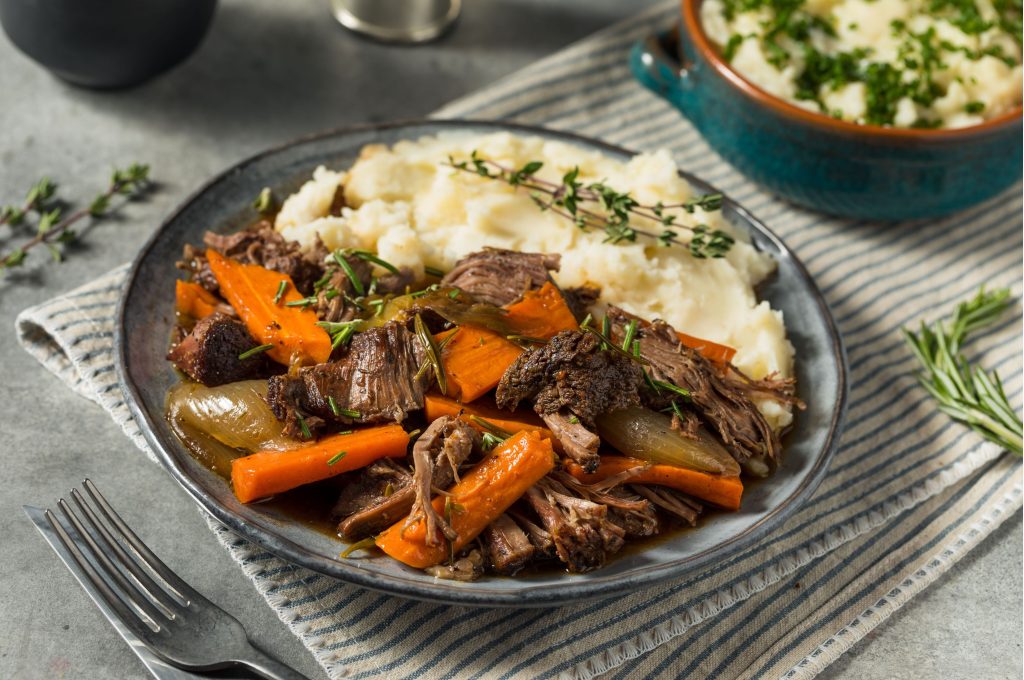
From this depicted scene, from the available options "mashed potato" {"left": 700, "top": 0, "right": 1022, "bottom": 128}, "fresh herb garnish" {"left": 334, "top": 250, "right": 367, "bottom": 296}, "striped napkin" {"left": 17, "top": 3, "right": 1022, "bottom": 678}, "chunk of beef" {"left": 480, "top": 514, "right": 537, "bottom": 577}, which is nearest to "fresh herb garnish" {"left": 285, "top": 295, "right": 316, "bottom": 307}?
"fresh herb garnish" {"left": 334, "top": 250, "right": 367, "bottom": 296}

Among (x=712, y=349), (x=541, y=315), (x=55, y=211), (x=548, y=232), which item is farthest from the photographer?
(x=55, y=211)

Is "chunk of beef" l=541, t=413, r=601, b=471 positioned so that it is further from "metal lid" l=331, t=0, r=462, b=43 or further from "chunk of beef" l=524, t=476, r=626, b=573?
"metal lid" l=331, t=0, r=462, b=43

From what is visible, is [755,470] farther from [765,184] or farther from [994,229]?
[994,229]

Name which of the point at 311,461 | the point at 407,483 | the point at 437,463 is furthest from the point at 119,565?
the point at 437,463

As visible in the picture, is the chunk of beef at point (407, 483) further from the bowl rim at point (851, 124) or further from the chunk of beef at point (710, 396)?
the bowl rim at point (851, 124)

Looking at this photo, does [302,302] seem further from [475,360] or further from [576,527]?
[576,527]

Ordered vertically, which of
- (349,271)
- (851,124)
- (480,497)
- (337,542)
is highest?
(851,124)

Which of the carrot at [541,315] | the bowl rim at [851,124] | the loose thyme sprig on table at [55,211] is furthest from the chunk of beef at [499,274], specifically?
the loose thyme sprig on table at [55,211]

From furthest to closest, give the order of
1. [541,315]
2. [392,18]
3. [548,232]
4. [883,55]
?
[392,18]
[883,55]
[548,232]
[541,315]
